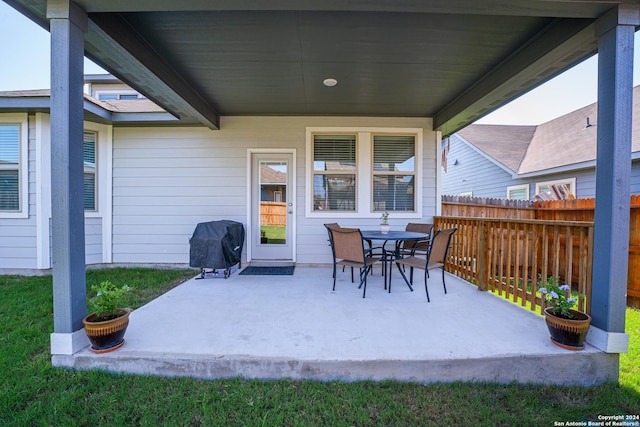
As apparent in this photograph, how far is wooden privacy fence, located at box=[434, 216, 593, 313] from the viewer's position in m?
2.42

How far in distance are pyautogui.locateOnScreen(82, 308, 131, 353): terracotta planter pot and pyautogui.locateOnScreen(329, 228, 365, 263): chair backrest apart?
7.41 feet

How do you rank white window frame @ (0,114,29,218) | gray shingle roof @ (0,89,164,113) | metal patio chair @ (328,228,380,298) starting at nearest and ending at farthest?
metal patio chair @ (328,228,380,298) < gray shingle roof @ (0,89,164,113) < white window frame @ (0,114,29,218)

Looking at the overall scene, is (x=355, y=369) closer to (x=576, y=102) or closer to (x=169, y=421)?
(x=169, y=421)

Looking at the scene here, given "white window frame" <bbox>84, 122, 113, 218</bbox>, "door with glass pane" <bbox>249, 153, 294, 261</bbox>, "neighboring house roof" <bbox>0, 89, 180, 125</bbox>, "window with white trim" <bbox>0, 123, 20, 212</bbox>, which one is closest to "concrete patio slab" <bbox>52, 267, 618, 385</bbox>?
"door with glass pane" <bbox>249, 153, 294, 261</bbox>

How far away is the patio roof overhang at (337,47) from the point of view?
6.76 ft

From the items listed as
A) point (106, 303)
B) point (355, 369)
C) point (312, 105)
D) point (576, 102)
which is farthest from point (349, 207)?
point (576, 102)

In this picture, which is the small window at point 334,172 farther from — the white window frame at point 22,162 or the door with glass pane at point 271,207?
the white window frame at point 22,162

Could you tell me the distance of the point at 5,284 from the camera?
12.9ft

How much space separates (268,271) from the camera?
4535 mm

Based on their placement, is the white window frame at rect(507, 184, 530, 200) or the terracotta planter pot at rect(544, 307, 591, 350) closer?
the terracotta planter pot at rect(544, 307, 591, 350)

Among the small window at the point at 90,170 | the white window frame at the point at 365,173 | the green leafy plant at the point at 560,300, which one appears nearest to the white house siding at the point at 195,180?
the white window frame at the point at 365,173

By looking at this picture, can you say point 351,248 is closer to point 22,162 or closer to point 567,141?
point 22,162

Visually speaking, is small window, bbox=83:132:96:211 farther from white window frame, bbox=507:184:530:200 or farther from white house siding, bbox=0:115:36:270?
white window frame, bbox=507:184:530:200

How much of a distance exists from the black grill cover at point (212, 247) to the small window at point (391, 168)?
2.61m
